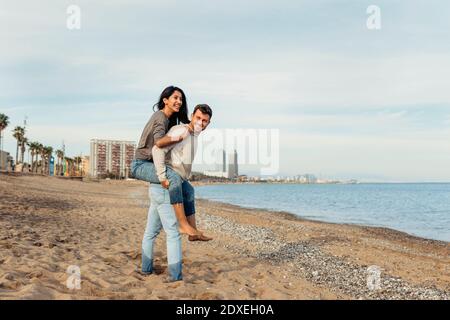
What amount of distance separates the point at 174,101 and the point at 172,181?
109 centimetres

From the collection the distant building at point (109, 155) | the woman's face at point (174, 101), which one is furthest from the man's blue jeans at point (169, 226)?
the distant building at point (109, 155)

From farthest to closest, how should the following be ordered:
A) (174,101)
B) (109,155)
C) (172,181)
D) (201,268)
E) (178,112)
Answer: (109,155), (201,268), (178,112), (174,101), (172,181)

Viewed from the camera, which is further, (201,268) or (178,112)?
(201,268)

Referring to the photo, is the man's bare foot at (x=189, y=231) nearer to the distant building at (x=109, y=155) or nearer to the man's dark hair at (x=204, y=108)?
the man's dark hair at (x=204, y=108)

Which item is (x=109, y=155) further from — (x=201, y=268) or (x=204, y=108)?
(x=204, y=108)

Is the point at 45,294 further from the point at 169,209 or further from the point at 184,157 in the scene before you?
the point at 184,157

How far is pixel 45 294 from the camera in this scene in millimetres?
4492

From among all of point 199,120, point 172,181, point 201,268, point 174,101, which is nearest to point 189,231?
point 172,181

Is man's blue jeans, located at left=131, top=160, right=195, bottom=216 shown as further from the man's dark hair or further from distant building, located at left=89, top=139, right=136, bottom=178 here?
distant building, located at left=89, top=139, right=136, bottom=178

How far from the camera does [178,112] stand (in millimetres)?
5418

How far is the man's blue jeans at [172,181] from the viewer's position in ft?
16.7

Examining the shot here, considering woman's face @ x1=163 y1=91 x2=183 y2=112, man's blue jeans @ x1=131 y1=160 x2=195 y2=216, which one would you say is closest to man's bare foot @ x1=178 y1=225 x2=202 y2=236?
man's blue jeans @ x1=131 y1=160 x2=195 y2=216

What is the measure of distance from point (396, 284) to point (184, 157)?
15.0 feet
